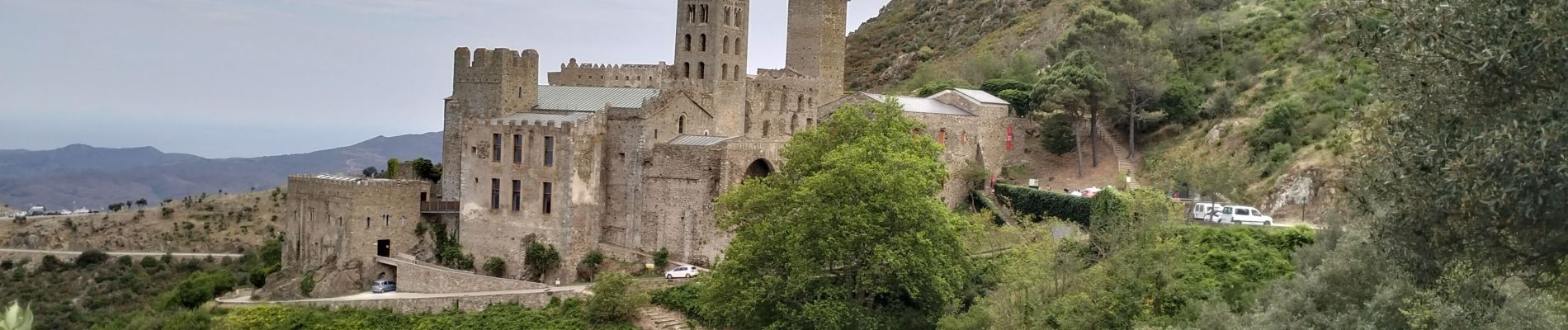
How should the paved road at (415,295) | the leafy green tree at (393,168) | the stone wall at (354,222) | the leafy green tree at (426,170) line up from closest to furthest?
1. the paved road at (415,295)
2. the stone wall at (354,222)
3. the leafy green tree at (426,170)
4. the leafy green tree at (393,168)

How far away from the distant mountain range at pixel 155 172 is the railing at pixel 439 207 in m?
57.0

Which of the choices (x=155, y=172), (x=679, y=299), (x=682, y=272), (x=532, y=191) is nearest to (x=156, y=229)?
(x=532, y=191)

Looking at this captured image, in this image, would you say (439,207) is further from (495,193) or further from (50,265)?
(50,265)

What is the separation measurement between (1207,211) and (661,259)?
1564 cm

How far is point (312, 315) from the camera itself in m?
43.6

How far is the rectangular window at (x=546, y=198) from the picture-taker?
4472 cm

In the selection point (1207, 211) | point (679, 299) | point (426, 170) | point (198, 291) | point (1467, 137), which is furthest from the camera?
point (426, 170)

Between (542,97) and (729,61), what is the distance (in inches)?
252

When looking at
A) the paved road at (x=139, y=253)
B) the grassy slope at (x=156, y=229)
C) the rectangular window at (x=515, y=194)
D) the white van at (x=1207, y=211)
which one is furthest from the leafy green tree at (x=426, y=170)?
the grassy slope at (x=156, y=229)

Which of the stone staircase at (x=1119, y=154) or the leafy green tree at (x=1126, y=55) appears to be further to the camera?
the leafy green tree at (x=1126, y=55)

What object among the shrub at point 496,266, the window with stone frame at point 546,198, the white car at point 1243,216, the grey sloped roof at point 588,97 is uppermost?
the grey sloped roof at point 588,97

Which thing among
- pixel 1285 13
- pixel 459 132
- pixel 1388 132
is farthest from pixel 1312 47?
pixel 1388 132

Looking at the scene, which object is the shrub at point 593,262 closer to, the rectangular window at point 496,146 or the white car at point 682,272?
the white car at point 682,272

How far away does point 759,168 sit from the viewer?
45.4 metres
